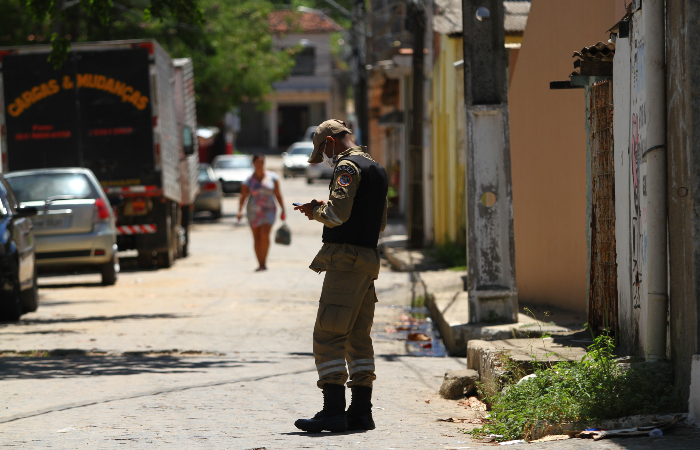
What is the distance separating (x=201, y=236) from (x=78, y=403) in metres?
18.5

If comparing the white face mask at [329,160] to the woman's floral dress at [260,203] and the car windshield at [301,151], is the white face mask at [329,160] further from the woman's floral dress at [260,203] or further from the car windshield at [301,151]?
the car windshield at [301,151]

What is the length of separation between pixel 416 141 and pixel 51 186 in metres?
6.28

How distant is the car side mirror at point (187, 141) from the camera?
1989 cm

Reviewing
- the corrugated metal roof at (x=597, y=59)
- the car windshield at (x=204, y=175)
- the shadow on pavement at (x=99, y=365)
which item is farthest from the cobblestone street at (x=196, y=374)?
the car windshield at (x=204, y=175)

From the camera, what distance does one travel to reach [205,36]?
27.1 m

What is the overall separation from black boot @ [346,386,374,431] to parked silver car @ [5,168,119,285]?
889cm

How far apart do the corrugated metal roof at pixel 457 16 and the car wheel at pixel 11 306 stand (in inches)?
277

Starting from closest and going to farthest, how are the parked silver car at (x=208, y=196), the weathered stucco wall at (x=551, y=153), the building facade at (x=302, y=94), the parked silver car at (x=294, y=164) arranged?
the weathered stucco wall at (x=551, y=153), the parked silver car at (x=208, y=196), the parked silver car at (x=294, y=164), the building facade at (x=302, y=94)

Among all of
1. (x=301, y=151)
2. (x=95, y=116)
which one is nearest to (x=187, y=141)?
(x=95, y=116)

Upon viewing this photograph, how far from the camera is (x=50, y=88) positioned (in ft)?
51.7

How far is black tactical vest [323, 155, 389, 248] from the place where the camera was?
17.6 ft

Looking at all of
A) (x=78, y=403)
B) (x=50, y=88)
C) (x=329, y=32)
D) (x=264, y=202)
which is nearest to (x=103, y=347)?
(x=78, y=403)

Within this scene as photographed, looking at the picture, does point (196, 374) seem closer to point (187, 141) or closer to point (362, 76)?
point (187, 141)

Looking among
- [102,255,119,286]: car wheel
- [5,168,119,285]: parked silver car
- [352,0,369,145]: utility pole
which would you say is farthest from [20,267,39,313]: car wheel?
[352,0,369,145]: utility pole
